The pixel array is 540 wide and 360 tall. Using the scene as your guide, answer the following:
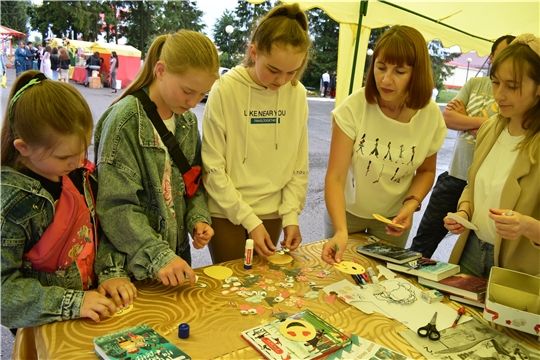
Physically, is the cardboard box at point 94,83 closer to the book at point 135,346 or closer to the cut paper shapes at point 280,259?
the cut paper shapes at point 280,259

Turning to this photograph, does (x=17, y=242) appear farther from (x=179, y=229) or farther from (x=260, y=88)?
(x=260, y=88)

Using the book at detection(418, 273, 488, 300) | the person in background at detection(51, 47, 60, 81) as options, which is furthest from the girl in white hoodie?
the person in background at detection(51, 47, 60, 81)

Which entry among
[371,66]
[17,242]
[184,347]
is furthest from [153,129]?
[371,66]

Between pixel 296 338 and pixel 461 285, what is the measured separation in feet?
2.13

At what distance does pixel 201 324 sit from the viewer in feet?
3.24

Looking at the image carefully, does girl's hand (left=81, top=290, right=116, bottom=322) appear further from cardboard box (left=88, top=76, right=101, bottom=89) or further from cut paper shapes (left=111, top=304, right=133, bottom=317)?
cardboard box (left=88, top=76, right=101, bottom=89)

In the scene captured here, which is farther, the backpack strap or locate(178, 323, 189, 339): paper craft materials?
the backpack strap

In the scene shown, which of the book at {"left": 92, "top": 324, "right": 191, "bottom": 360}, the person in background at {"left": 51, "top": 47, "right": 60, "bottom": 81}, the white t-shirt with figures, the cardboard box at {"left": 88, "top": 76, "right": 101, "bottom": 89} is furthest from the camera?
the cardboard box at {"left": 88, "top": 76, "right": 101, "bottom": 89}

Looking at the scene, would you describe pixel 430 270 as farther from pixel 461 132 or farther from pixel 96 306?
pixel 461 132

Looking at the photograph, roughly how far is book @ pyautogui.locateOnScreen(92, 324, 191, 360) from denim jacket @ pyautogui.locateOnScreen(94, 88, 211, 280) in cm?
23

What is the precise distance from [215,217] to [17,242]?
71 centimetres

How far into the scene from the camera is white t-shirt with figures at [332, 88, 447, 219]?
155cm

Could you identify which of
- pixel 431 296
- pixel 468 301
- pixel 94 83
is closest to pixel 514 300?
pixel 468 301

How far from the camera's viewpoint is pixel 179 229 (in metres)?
1.37
